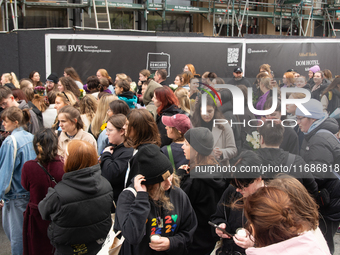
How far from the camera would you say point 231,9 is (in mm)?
18031

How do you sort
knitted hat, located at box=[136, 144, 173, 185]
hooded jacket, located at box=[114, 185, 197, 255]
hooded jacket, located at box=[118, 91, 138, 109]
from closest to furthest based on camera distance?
1. hooded jacket, located at box=[114, 185, 197, 255]
2. knitted hat, located at box=[136, 144, 173, 185]
3. hooded jacket, located at box=[118, 91, 138, 109]

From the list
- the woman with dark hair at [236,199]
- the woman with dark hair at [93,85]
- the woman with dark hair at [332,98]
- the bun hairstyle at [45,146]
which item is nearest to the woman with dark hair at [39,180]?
the bun hairstyle at [45,146]

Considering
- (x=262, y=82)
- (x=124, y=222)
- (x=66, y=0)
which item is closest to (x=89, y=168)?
(x=124, y=222)

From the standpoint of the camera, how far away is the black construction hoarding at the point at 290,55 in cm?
1238

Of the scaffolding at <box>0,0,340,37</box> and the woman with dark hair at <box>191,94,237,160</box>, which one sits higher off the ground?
the scaffolding at <box>0,0,340,37</box>

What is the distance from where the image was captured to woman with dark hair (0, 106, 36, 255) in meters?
3.75

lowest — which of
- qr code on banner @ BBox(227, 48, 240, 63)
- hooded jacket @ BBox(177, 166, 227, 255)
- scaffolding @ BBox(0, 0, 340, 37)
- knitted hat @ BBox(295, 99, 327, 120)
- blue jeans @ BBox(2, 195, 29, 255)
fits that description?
blue jeans @ BBox(2, 195, 29, 255)

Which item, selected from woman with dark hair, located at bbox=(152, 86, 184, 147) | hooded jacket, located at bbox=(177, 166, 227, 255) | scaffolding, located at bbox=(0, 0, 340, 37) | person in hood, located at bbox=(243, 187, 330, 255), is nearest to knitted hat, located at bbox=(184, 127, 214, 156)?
hooded jacket, located at bbox=(177, 166, 227, 255)

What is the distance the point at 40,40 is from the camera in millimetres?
9422

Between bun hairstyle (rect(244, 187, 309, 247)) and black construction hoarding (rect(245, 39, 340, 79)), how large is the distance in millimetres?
11091

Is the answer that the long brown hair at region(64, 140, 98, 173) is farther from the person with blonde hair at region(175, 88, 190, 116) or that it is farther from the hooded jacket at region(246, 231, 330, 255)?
the person with blonde hair at region(175, 88, 190, 116)

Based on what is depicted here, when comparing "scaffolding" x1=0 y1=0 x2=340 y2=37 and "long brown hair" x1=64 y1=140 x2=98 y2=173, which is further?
"scaffolding" x1=0 y1=0 x2=340 y2=37

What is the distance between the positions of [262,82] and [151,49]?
6.05 metres

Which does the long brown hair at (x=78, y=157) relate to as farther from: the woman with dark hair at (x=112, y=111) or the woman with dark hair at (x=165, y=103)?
the woman with dark hair at (x=165, y=103)
